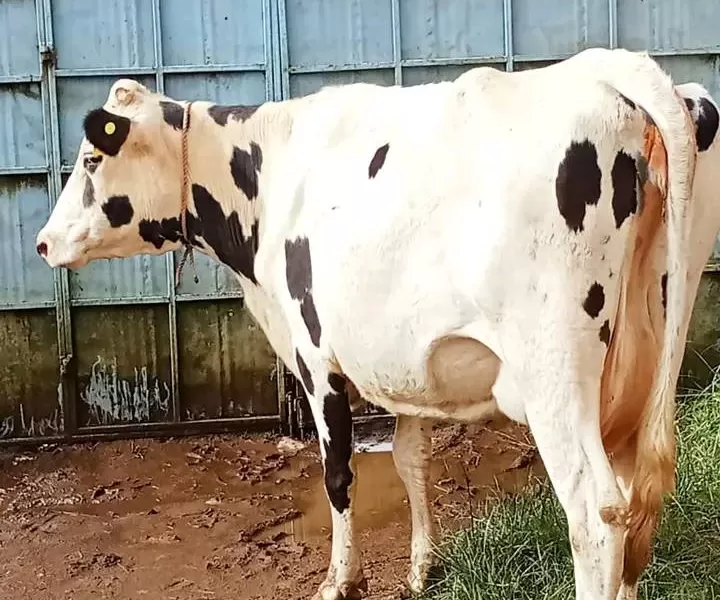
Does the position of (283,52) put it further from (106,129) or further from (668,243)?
(668,243)

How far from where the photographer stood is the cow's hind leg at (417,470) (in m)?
3.90

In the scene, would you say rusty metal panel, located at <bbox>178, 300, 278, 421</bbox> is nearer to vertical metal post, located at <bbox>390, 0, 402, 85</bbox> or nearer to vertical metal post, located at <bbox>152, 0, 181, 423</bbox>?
vertical metal post, located at <bbox>152, 0, 181, 423</bbox>

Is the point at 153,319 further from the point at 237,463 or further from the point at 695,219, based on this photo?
the point at 695,219

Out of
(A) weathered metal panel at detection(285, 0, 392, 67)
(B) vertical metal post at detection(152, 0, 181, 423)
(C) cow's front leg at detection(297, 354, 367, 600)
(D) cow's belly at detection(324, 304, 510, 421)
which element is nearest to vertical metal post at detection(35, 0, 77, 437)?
(B) vertical metal post at detection(152, 0, 181, 423)

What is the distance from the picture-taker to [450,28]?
6141 mm

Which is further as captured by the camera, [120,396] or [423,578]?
[120,396]

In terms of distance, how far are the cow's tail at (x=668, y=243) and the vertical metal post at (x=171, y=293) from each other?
3800mm

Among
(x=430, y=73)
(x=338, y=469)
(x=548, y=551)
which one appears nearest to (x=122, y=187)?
(x=338, y=469)

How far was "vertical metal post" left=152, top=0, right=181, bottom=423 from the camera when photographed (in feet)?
19.8

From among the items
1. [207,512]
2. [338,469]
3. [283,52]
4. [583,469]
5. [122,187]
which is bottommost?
[207,512]

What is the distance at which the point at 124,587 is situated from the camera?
4199mm

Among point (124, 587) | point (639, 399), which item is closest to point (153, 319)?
point (124, 587)

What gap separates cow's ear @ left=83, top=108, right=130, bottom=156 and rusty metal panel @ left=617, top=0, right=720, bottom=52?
11.7ft

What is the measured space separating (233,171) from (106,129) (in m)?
0.51
